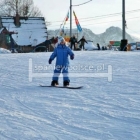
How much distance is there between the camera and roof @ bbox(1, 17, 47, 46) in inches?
1941

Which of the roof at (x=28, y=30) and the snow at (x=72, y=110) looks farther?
the roof at (x=28, y=30)

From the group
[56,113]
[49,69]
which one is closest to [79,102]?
[56,113]

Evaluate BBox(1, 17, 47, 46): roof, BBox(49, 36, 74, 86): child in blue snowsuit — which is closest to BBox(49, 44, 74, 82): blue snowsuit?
BBox(49, 36, 74, 86): child in blue snowsuit

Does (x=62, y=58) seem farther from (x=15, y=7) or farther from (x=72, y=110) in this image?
(x=15, y=7)

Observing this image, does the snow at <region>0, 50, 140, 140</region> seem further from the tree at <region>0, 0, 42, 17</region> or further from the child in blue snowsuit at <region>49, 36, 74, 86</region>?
the tree at <region>0, 0, 42, 17</region>

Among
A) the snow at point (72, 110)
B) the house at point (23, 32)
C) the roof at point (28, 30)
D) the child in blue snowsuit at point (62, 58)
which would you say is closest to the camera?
the snow at point (72, 110)

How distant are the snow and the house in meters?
36.7

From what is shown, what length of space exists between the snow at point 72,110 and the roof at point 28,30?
36.9 metres

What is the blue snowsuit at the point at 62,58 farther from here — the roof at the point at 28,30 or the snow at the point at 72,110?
the roof at the point at 28,30

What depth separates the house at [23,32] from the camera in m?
48.9

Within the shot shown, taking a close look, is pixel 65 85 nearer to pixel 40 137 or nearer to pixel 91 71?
pixel 91 71

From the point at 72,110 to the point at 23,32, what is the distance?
43578 mm

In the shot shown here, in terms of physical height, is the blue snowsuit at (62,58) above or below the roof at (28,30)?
below

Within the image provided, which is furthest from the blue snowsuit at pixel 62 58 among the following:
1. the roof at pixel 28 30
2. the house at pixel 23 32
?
the roof at pixel 28 30
